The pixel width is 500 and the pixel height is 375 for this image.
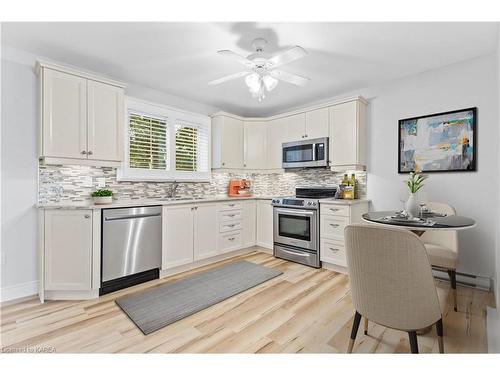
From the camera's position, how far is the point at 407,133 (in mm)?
3170

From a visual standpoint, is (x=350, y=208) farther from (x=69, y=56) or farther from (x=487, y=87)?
(x=69, y=56)

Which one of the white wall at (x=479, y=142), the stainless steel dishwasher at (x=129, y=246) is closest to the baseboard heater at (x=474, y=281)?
the white wall at (x=479, y=142)

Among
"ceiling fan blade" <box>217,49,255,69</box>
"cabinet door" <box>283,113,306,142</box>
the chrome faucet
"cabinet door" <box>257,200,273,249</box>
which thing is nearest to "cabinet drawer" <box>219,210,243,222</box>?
"cabinet door" <box>257,200,273,249</box>

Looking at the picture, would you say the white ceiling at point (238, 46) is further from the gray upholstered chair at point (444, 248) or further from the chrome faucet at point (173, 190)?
the gray upholstered chair at point (444, 248)

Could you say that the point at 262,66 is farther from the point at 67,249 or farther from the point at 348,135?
the point at 67,249

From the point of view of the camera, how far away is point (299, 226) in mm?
3572

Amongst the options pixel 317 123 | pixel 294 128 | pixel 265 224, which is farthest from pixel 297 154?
pixel 265 224

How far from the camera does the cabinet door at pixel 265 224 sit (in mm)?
3982

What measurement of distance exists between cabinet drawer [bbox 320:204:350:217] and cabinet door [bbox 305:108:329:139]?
1076 millimetres

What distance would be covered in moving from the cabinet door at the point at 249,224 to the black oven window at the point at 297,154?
37.1 inches

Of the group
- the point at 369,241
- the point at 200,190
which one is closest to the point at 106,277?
the point at 200,190

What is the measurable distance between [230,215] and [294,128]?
1728 mm

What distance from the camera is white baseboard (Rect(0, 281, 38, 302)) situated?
242 cm
